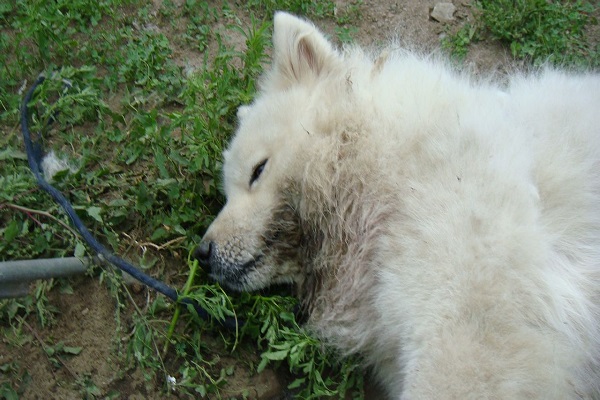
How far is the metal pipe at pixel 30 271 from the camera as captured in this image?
256cm

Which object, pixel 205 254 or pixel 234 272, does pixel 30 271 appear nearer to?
pixel 205 254

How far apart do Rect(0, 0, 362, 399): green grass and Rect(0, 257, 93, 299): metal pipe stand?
7 centimetres

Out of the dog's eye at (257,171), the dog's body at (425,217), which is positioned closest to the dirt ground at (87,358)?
the dog's body at (425,217)

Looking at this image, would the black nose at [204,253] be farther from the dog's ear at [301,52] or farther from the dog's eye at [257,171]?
the dog's ear at [301,52]

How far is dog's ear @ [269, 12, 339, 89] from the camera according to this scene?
128 inches

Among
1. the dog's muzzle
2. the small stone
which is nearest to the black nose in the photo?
the dog's muzzle

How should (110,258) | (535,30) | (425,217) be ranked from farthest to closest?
(535,30)
(110,258)
(425,217)

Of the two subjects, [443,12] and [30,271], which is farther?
[443,12]

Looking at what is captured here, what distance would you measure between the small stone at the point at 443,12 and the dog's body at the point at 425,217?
1.39 meters

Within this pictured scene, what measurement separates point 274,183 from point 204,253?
52cm

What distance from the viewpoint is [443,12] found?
4.57m

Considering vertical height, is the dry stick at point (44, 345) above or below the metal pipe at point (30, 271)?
below

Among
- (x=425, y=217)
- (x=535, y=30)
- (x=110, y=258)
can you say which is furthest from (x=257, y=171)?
(x=535, y=30)

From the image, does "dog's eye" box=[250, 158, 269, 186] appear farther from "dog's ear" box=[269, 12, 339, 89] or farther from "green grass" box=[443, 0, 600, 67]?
"green grass" box=[443, 0, 600, 67]
